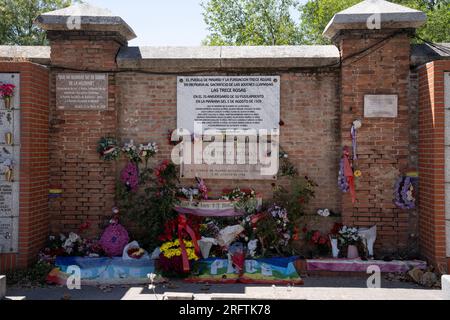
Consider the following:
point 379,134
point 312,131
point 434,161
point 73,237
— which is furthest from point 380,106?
point 73,237

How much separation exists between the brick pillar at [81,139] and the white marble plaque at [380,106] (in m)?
4.04

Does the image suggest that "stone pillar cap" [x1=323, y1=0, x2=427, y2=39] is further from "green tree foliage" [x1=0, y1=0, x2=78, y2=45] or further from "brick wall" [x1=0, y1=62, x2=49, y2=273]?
"green tree foliage" [x1=0, y1=0, x2=78, y2=45]

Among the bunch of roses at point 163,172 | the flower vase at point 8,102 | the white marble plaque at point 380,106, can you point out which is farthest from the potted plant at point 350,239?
the flower vase at point 8,102

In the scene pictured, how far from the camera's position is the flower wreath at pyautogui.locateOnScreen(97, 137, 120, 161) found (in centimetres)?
763

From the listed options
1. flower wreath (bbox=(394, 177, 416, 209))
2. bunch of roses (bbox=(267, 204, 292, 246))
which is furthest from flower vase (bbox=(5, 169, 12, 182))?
flower wreath (bbox=(394, 177, 416, 209))

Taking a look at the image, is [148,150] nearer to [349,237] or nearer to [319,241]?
[319,241]

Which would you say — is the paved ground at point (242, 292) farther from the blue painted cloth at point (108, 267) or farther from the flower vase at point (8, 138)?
the flower vase at point (8, 138)

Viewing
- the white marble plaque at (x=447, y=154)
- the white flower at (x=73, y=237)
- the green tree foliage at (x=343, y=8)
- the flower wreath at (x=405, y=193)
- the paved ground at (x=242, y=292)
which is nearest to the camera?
the paved ground at (x=242, y=292)

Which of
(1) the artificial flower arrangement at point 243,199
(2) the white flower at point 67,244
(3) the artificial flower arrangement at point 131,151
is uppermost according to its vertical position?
(3) the artificial flower arrangement at point 131,151

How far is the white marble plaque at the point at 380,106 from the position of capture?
292 inches

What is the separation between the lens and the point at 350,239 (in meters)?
7.35

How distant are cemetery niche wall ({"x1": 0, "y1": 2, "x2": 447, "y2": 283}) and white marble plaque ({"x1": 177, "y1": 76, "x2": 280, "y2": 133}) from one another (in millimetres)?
16

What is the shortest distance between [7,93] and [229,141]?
339cm

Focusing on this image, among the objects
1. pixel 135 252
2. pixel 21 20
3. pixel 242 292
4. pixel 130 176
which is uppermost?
pixel 21 20
